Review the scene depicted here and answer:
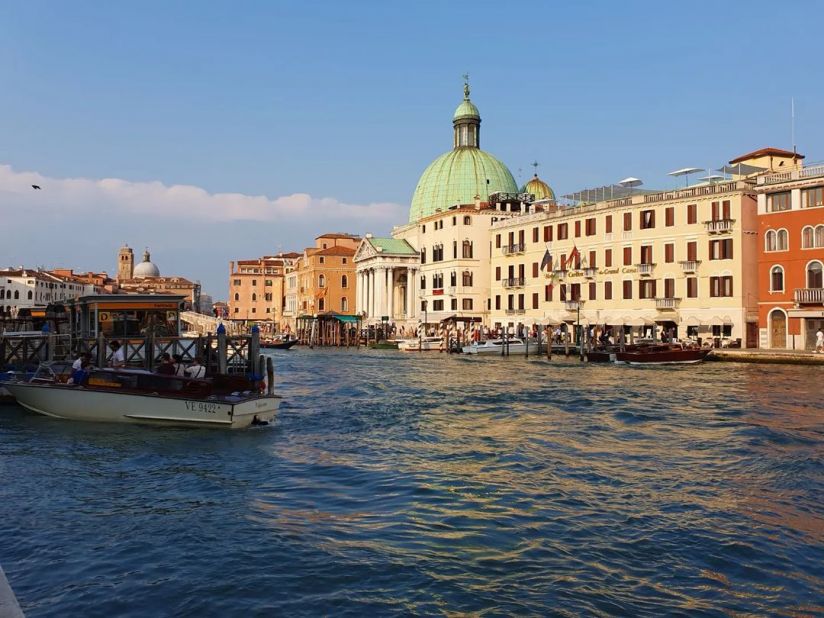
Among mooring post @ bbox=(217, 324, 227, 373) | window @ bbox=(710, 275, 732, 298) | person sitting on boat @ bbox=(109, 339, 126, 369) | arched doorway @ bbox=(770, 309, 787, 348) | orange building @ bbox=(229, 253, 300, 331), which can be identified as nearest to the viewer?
mooring post @ bbox=(217, 324, 227, 373)

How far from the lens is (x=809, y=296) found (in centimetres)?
3691

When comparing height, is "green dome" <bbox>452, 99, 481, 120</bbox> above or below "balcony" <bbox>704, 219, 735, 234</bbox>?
above

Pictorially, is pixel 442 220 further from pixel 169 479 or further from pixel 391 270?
pixel 169 479

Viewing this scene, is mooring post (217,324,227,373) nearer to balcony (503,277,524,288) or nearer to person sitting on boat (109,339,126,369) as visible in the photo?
person sitting on boat (109,339,126,369)

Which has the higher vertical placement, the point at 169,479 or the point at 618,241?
the point at 618,241


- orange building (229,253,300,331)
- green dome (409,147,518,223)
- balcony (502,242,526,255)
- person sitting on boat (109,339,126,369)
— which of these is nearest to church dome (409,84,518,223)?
green dome (409,147,518,223)

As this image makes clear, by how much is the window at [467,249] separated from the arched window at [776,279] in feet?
92.7

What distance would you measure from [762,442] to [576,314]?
35.5m

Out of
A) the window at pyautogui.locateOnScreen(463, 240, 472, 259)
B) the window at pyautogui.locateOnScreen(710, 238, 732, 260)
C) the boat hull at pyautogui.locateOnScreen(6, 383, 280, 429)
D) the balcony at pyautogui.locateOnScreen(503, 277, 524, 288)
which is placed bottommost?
the boat hull at pyautogui.locateOnScreen(6, 383, 280, 429)

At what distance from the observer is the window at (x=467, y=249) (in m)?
63.7

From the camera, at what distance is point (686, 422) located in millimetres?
18062

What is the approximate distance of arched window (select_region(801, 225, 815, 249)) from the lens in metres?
37.3

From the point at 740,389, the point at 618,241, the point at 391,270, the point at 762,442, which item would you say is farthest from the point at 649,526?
the point at 391,270

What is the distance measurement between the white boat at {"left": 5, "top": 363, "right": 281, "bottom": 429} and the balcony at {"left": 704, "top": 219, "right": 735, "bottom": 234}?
30518mm
